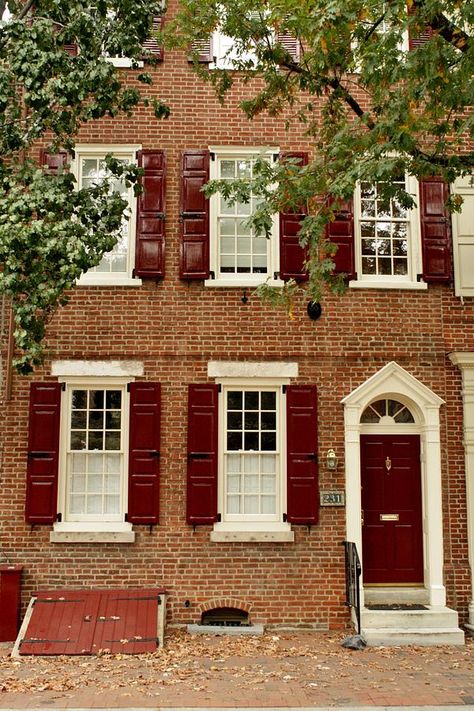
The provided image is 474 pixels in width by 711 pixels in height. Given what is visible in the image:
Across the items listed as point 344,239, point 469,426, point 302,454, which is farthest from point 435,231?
point 302,454

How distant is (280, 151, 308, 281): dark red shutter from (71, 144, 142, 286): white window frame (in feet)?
7.25

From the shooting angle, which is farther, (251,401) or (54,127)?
(251,401)

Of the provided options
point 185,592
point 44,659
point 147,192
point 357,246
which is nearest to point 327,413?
point 357,246

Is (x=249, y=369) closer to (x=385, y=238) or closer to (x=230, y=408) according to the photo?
(x=230, y=408)

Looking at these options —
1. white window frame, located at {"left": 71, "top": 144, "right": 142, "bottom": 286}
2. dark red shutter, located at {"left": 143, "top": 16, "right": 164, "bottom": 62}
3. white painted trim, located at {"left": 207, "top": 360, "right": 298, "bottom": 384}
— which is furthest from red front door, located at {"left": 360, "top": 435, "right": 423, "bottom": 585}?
dark red shutter, located at {"left": 143, "top": 16, "right": 164, "bottom": 62}

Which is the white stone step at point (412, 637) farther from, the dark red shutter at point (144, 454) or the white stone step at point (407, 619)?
the dark red shutter at point (144, 454)

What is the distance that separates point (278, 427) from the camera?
411 inches

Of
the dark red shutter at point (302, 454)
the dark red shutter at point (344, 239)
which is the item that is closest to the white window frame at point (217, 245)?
the dark red shutter at point (344, 239)

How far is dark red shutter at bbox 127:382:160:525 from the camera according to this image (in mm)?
10016

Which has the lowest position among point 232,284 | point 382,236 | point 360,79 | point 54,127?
point 232,284

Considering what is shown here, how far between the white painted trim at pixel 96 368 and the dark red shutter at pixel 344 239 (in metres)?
3.38

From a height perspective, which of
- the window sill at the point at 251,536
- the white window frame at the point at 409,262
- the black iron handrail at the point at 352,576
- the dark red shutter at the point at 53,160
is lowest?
the black iron handrail at the point at 352,576

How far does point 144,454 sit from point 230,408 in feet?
4.74

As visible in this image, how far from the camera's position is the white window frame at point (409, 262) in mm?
10648
